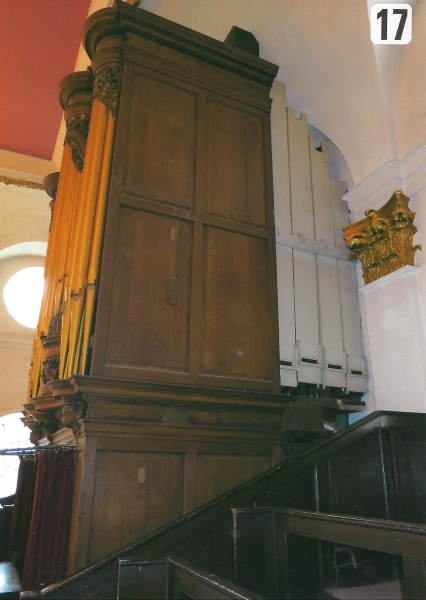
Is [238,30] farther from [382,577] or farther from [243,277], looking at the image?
[382,577]

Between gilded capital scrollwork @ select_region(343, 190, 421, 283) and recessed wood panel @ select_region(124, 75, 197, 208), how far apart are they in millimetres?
1849

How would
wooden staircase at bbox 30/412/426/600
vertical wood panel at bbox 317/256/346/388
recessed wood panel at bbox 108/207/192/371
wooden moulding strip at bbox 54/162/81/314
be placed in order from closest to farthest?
wooden staircase at bbox 30/412/426/600
recessed wood panel at bbox 108/207/192/371
wooden moulding strip at bbox 54/162/81/314
vertical wood panel at bbox 317/256/346/388

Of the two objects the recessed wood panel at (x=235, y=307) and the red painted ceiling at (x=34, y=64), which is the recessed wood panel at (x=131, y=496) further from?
the red painted ceiling at (x=34, y=64)

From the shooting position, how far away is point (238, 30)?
196 inches

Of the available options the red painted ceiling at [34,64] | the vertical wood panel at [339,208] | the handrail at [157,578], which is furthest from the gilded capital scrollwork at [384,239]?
the red painted ceiling at [34,64]

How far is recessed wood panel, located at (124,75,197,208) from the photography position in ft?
12.2

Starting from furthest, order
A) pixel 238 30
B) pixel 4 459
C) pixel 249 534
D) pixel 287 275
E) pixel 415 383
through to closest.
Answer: pixel 4 459
pixel 238 30
pixel 287 275
pixel 415 383
pixel 249 534

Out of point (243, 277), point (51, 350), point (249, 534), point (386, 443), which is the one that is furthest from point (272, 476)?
point (51, 350)

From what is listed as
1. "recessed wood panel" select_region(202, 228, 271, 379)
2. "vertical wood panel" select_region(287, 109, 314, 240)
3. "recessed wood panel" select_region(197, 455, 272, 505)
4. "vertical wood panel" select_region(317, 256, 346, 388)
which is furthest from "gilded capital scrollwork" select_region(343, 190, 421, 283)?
"recessed wood panel" select_region(197, 455, 272, 505)

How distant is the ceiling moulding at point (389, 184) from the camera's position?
14.7 ft

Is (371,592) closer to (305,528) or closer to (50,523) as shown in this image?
(305,528)

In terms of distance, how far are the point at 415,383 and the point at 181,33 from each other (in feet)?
11.6

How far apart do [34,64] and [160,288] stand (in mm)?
4210

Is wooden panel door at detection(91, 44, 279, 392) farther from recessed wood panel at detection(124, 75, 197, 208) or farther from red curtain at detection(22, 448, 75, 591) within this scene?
red curtain at detection(22, 448, 75, 591)
